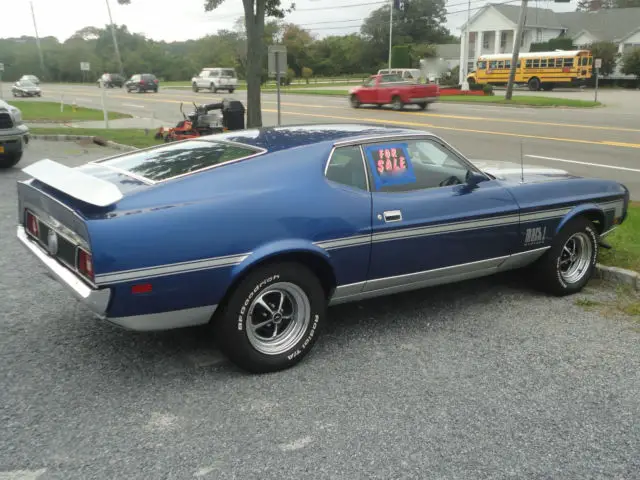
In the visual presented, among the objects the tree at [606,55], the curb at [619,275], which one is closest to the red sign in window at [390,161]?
the curb at [619,275]

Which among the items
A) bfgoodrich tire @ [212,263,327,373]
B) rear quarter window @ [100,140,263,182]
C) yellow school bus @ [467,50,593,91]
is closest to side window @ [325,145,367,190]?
rear quarter window @ [100,140,263,182]

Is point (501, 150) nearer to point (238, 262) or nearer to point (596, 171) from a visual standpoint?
point (596, 171)

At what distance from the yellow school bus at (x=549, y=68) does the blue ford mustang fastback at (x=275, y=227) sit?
4615cm

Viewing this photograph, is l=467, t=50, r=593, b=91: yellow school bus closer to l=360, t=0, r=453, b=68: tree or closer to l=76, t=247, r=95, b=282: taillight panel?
l=360, t=0, r=453, b=68: tree

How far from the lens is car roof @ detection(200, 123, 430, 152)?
4203 mm

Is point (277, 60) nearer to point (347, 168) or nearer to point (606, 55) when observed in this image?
point (347, 168)

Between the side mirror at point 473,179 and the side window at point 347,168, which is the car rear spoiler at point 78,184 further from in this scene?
the side mirror at point 473,179

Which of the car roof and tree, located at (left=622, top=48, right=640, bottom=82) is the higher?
the car roof

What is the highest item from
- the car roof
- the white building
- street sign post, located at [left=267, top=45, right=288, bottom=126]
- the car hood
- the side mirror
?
the white building

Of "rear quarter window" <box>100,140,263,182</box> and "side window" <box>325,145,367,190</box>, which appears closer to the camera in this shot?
"rear quarter window" <box>100,140,263,182</box>

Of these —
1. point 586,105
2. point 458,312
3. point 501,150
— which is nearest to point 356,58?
point 586,105

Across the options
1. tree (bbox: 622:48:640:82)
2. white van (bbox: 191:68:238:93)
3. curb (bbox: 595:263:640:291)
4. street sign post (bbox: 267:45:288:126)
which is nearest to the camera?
curb (bbox: 595:263:640:291)

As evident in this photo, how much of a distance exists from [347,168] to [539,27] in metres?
69.8

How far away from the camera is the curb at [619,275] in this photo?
17.7ft
